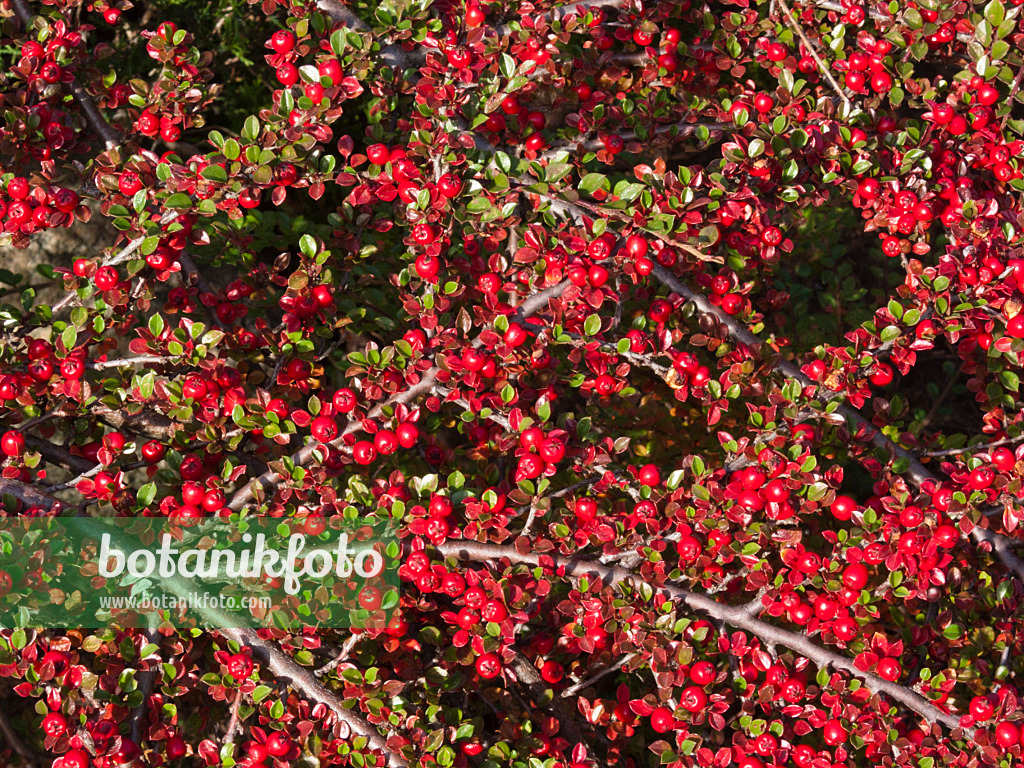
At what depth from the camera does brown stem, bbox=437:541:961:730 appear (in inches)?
91.7

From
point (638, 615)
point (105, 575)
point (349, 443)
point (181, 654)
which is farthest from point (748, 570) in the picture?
point (105, 575)

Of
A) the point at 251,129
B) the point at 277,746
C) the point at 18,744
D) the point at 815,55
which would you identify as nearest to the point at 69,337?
the point at 251,129

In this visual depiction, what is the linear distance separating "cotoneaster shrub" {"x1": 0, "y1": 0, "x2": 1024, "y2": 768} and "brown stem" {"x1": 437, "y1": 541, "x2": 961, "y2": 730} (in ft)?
0.04

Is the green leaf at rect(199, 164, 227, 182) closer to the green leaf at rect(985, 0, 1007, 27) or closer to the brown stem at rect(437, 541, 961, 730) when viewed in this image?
the brown stem at rect(437, 541, 961, 730)

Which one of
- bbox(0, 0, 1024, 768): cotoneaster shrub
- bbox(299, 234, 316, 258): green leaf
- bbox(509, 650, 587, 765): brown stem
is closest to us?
bbox(0, 0, 1024, 768): cotoneaster shrub

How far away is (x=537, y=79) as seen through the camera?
2.84m

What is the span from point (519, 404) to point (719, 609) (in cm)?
84

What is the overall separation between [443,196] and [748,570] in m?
1.43

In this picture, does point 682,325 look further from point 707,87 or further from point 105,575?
point 105,575

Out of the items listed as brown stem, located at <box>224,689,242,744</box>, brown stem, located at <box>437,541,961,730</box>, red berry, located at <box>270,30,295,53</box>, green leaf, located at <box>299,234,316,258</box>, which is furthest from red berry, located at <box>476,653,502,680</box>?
red berry, located at <box>270,30,295,53</box>

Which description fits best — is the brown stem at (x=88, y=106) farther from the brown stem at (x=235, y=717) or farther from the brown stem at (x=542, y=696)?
the brown stem at (x=542, y=696)

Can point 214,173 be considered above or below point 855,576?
above

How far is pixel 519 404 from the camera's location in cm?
250

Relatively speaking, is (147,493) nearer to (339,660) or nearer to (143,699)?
(143,699)
